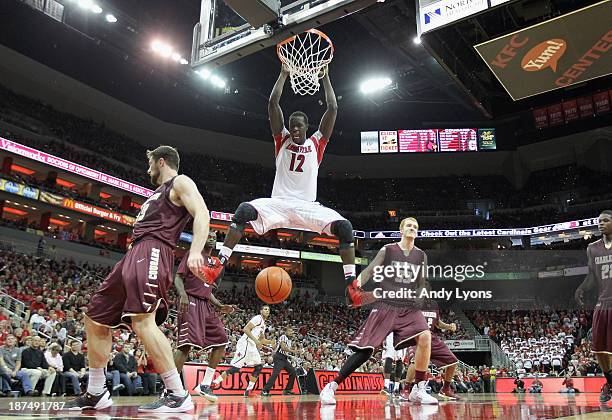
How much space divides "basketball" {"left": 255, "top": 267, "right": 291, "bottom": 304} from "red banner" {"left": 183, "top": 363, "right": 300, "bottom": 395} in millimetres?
4261

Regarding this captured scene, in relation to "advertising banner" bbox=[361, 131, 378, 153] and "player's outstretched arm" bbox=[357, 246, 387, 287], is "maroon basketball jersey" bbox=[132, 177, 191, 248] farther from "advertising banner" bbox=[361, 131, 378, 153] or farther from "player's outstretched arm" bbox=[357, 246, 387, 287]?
"advertising banner" bbox=[361, 131, 378, 153]

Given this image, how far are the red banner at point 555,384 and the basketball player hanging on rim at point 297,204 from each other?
16396mm

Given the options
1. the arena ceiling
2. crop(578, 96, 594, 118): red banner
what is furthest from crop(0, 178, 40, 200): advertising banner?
crop(578, 96, 594, 118): red banner

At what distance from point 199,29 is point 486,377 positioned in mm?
18495

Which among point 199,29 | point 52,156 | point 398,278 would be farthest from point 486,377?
point 52,156

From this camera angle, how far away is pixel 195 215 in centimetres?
387

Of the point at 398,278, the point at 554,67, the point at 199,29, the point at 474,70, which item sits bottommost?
the point at 398,278

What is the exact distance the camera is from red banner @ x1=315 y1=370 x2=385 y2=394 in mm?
14500

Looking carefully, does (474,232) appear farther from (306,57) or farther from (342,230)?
(342,230)

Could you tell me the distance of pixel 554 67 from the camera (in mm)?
11266

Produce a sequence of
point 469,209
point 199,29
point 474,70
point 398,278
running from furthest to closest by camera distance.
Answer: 1. point 469,209
2. point 474,70
3. point 199,29
4. point 398,278

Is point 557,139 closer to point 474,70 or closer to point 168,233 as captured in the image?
point 474,70

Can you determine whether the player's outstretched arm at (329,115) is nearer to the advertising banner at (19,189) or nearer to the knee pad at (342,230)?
the knee pad at (342,230)

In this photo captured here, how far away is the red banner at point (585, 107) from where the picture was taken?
98.4 feet
